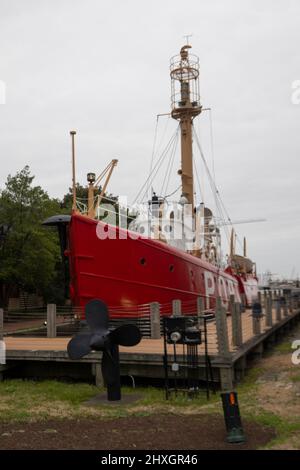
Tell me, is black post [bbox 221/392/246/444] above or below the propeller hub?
below

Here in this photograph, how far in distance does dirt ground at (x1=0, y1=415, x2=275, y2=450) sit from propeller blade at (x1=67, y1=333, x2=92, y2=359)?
47.3 inches

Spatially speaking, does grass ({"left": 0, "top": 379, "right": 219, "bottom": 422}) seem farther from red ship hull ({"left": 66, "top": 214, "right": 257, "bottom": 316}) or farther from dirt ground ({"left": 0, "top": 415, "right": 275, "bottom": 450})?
red ship hull ({"left": 66, "top": 214, "right": 257, "bottom": 316})

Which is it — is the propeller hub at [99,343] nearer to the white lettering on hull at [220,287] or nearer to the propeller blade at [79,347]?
the propeller blade at [79,347]

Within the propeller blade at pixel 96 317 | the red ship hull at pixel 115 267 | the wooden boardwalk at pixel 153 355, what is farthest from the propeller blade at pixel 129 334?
the red ship hull at pixel 115 267

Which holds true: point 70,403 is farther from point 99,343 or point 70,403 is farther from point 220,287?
point 220,287

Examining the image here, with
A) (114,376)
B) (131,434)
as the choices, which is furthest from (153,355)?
(131,434)

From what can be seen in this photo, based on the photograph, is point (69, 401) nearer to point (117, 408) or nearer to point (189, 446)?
point (117, 408)

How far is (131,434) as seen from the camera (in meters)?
Result: 7.20

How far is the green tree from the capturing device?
2873cm

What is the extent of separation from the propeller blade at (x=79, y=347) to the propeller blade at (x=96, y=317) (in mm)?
276

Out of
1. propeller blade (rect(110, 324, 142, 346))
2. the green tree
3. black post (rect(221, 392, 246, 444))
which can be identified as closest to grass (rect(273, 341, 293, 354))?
propeller blade (rect(110, 324, 142, 346))

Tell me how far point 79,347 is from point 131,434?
2149mm

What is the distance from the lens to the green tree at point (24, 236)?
28.7 m

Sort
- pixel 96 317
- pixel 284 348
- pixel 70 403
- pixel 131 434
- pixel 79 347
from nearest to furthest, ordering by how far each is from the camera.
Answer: pixel 131 434
pixel 79 347
pixel 96 317
pixel 70 403
pixel 284 348
